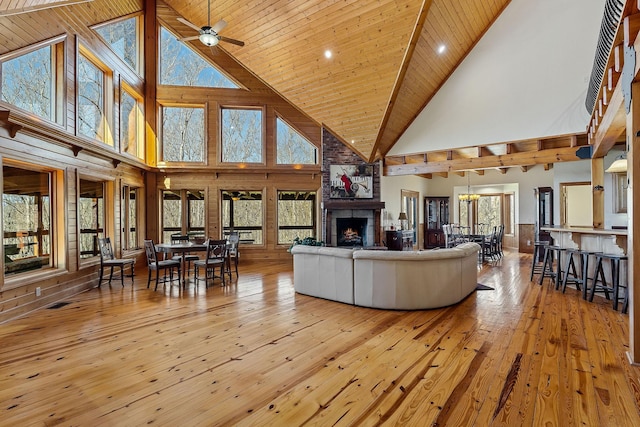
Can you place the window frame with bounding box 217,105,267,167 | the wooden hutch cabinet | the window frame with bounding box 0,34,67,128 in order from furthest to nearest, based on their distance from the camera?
the wooden hutch cabinet → the window frame with bounding box 217,105,267,167 → the window frame with bounding box 0,34,67,128

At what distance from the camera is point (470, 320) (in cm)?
389

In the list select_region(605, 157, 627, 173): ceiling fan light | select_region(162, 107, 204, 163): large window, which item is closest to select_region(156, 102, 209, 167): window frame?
select_region(162, 107, 204, 163): large window

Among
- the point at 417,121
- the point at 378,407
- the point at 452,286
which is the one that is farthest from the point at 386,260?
the point at 417,121

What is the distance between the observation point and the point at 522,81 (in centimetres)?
688

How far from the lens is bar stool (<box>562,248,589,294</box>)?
4914mm

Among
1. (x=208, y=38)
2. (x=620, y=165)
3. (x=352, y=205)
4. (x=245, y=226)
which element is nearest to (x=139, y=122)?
(x=245, y=226)

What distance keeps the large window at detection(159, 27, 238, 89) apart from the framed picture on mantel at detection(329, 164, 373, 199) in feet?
12.2

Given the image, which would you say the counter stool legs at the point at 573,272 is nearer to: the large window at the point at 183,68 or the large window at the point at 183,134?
the large window at the point at 183,134

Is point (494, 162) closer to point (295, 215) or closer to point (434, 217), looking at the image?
point (434, 217)

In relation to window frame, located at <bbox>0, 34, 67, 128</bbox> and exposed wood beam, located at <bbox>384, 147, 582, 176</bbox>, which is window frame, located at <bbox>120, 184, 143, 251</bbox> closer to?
window frame, located at <bbox>0, 34, 67, 128</bbox>

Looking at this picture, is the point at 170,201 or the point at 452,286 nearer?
the point at 452,286

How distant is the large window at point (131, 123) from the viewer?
290 inches

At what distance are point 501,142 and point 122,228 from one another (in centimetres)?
841

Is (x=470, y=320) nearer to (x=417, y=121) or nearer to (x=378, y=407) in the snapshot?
(x=378, y=407)
